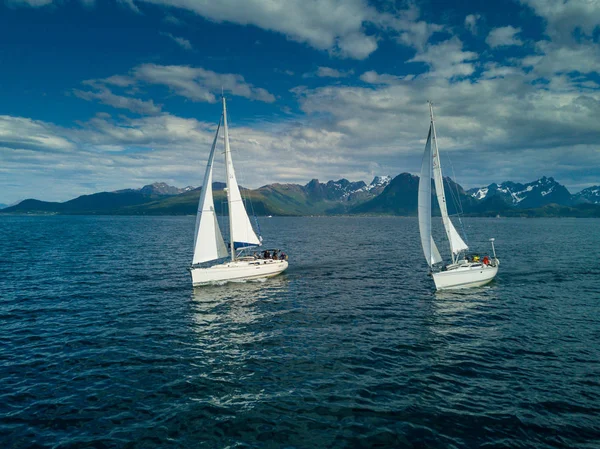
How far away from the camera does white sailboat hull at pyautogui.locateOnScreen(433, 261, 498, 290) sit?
38844 millimetres

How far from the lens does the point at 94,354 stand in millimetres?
22250

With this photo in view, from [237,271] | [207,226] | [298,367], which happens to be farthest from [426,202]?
[207,226]

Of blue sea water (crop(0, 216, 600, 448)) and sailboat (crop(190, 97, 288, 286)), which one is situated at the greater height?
sailboat (crop(190, 97, 288, 286))

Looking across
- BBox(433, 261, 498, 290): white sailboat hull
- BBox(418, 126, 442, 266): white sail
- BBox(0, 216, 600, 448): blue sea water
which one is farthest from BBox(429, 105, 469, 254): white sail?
BBox(0, 216, 600, 448): blue sea water

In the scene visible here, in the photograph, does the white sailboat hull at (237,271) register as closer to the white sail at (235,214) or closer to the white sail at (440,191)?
the white sail at (235,214)

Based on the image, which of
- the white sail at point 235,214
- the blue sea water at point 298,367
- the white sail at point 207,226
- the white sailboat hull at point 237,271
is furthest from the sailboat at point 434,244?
the white sail at point 207,226

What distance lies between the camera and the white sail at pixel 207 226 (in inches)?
1623

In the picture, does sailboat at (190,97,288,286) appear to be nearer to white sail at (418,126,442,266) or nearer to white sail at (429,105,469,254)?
white sail at (418,126,442,266)

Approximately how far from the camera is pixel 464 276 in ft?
131

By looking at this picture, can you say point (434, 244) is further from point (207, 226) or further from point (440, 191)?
point (207, 226)

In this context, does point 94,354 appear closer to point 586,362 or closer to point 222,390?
point 222,390

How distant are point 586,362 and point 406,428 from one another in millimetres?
14886

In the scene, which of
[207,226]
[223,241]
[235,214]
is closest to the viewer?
[207,226]

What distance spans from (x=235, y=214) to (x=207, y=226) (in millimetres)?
4391
